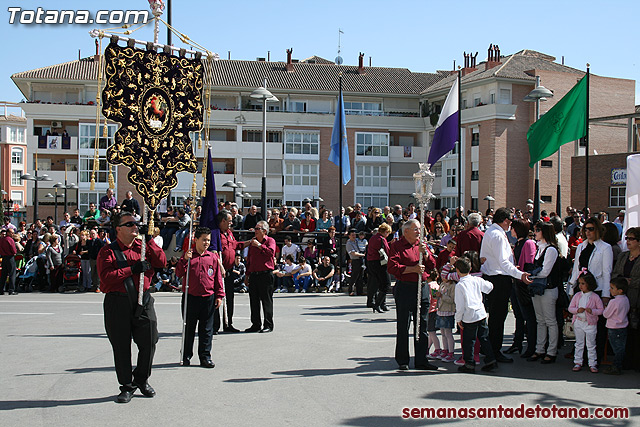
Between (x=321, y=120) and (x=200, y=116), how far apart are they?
50.3 m

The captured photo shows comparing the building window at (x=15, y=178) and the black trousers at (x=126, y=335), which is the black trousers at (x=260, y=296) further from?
the building window at (x=15, y=178)

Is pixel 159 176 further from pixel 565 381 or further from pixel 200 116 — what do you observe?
pixel 565 381

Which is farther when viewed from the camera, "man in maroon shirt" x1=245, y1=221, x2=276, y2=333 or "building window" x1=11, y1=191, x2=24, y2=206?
"building window" x1=11, y1=191, x2=24, y2=206

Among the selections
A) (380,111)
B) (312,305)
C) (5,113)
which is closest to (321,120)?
(380,111)

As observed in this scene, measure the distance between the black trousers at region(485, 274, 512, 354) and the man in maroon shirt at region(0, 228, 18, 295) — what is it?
1563 centimetres

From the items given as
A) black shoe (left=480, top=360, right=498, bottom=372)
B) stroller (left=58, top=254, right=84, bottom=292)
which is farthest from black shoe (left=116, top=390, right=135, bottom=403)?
stroller (left=58, top=254, right=84, bottom=292)

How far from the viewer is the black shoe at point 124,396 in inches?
291

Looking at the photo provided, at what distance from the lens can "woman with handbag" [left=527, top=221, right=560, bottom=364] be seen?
32.4ft

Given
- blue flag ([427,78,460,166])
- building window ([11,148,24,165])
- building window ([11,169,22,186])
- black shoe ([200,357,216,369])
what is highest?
building window ([11,148,24,165])

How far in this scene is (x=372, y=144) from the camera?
60656 mm

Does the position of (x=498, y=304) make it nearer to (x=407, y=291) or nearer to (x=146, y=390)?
(x=407, y=291)


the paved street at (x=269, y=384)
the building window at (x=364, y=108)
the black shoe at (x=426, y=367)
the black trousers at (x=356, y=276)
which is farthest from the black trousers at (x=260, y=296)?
the building window at (x=364, y=108)

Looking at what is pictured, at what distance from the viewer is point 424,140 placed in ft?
203

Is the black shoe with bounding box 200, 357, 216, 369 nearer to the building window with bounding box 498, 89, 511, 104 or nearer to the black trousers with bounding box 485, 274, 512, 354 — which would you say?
the black trousers with bounding box 485, 274, 512, 354
